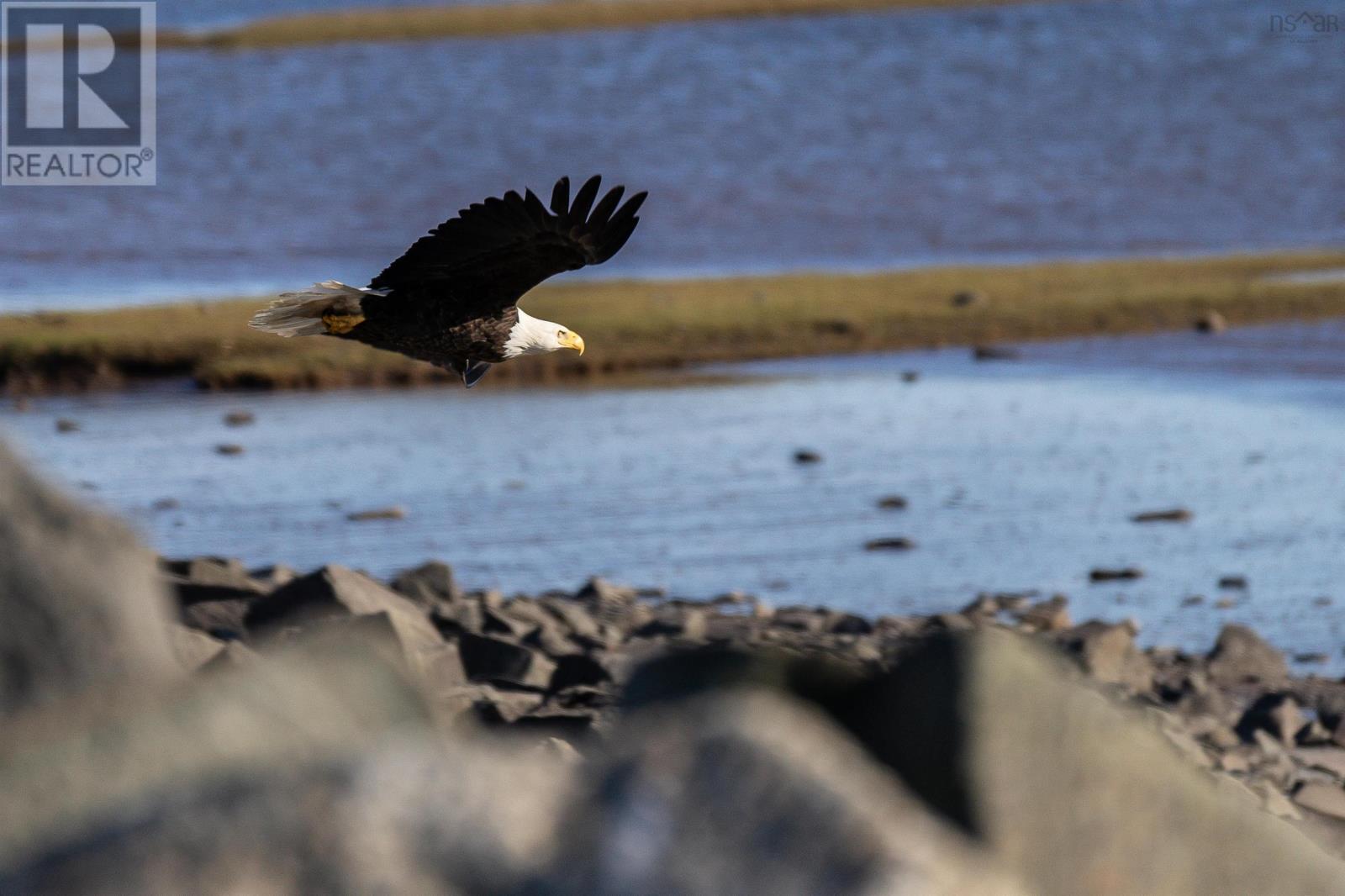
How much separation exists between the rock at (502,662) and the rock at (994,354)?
10.6 m

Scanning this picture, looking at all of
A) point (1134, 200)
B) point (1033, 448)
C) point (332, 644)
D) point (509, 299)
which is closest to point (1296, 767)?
point (509, 299)

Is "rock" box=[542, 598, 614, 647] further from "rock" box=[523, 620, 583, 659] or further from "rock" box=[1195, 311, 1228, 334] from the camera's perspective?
"rock" box=[1195, 311, 1228, 334]

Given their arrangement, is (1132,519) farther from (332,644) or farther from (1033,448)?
(332,644)

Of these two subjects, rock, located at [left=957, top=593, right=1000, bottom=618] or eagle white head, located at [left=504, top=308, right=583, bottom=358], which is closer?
eagle white head, located at [left=504, top=308, right=583, bottom=358]

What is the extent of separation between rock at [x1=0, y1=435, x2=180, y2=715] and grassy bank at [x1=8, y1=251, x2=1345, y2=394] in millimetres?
12726

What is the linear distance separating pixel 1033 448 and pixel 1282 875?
9.87m

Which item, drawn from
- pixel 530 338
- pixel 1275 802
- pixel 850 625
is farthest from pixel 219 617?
Result: pixel 1275 802

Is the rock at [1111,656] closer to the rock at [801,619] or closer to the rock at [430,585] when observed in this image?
the rock at [801,619]

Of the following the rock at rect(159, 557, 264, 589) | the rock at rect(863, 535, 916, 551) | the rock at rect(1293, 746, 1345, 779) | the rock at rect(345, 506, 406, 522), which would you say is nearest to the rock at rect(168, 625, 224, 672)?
the rock at rect(159, 557, 264, 589)

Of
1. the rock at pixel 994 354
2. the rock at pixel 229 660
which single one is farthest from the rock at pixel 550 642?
the rock at pixel 994 354

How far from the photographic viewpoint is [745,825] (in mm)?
1664

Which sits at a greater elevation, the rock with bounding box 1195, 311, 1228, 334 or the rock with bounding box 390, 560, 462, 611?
the rock with bounding box 1195, 311, 1228, 334

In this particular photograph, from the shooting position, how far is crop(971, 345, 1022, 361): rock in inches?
642

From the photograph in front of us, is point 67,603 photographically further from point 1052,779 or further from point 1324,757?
point 1324,757
